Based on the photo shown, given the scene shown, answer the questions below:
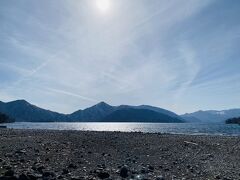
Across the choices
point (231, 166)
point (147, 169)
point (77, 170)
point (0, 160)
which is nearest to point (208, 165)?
point (231, 166)

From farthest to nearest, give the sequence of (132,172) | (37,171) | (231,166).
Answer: (231,166)
(132,172)
(37,171)

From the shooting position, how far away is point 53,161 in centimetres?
2225

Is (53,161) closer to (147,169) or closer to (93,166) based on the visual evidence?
(93,166)

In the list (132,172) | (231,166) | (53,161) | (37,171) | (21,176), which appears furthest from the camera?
(231,166)

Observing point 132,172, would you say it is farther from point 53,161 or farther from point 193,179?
point 53,161

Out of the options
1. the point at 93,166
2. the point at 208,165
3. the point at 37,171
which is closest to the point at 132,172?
the point at 93,166

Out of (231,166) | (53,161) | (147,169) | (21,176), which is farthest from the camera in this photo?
(231,166)

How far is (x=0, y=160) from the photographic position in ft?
66.2

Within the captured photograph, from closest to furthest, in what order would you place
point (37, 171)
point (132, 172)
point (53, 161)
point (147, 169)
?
1. point (37, 171)
2. point (132, 172)
3. point (147, 169)
4. point (53, 161)

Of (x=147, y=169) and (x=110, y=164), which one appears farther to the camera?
(x=110, y=164)

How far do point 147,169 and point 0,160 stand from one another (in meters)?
9.68

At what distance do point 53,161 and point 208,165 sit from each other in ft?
39.1

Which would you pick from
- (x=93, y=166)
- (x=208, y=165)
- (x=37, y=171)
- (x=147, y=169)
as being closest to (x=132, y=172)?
(x=147, y=169)

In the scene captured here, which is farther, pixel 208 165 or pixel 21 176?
pixel 208 165
